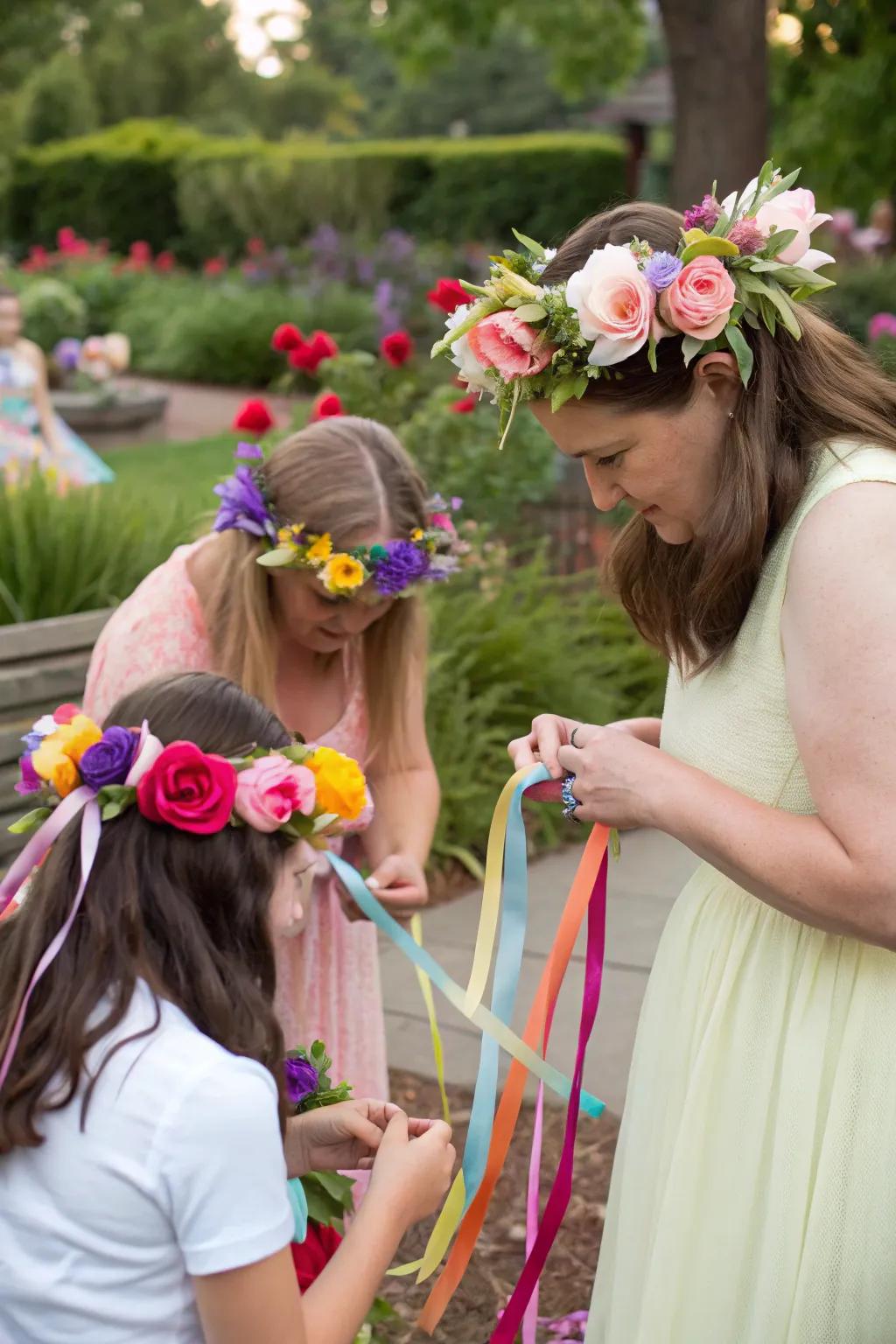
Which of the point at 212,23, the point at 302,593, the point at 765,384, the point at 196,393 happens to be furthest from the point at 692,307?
the point at 212,23

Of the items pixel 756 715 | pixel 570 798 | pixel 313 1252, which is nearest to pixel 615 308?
pixel 756 715

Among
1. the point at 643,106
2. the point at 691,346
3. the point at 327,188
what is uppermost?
the point at 691,346

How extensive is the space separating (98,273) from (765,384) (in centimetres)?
1985

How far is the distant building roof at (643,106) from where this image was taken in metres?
28.9

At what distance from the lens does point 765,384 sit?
1.89 metres

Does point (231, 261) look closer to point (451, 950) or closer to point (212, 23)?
point (451, 950)

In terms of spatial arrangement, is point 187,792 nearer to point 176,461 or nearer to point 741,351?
point 741,351

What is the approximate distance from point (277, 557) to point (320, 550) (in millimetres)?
81

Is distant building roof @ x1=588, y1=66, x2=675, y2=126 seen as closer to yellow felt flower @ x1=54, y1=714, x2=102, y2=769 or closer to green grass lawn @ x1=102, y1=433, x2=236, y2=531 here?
green grass lawn @ x1=102, y1=433, x2=236, y2=531

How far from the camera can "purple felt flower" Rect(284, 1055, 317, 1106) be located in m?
2.08

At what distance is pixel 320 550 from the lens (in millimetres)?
2752

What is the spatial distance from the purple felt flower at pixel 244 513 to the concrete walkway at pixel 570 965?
1876 mm

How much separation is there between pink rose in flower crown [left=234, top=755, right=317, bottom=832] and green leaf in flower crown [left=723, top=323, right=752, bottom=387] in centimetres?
73

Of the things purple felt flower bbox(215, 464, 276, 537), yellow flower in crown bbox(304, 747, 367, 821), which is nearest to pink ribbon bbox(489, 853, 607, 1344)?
yellow flower in crown bbox(304, 747, 367, 821)
